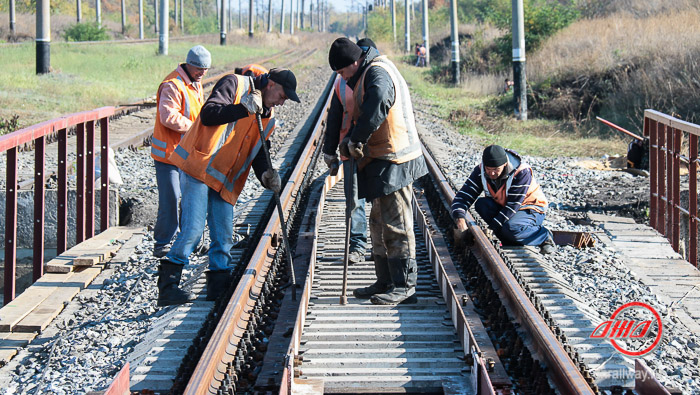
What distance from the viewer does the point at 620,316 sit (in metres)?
5.39

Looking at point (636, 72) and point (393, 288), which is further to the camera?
point (636, 72)

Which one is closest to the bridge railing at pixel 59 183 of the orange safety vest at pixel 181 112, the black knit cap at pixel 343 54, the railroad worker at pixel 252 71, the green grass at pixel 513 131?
the orange safety vest at pixel 181 112

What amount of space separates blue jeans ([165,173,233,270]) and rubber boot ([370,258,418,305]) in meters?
1.18

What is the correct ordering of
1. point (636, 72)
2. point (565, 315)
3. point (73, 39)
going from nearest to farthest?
point (565, 315) < point (636, 72) < point (73, 39)

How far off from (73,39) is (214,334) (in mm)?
48089

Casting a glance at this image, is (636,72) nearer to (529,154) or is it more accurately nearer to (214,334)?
(529,154)

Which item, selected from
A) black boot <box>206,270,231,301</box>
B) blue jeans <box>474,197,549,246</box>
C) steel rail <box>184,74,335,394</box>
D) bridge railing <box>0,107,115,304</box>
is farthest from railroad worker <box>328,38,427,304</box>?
bridge railing <box>0,107,115,304</box>

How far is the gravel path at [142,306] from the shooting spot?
453 cm

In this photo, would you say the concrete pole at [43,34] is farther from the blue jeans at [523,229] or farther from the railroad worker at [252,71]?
the blue jeans at [523,229]

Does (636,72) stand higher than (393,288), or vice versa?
(636,72)

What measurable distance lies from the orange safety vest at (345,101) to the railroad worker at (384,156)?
0.23 metres

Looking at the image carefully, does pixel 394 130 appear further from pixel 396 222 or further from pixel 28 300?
pixel 28 300

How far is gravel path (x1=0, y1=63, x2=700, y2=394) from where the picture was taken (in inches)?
178

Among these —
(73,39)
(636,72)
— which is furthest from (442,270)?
(73,39)
